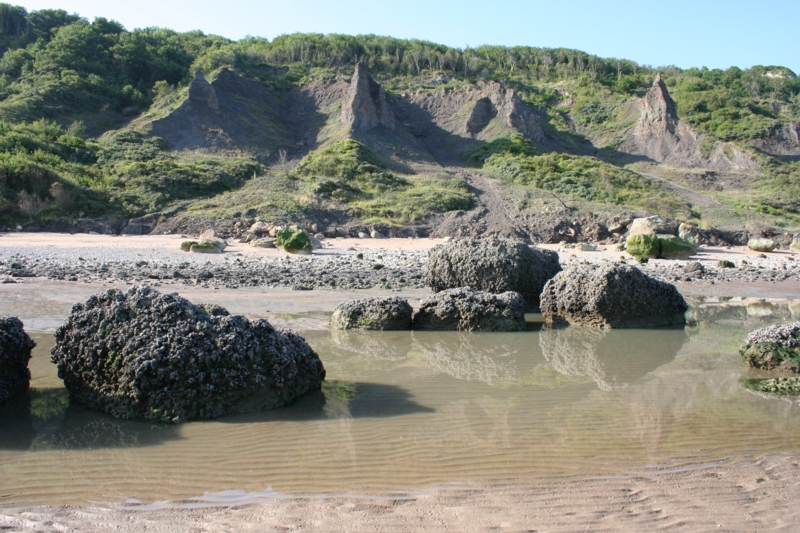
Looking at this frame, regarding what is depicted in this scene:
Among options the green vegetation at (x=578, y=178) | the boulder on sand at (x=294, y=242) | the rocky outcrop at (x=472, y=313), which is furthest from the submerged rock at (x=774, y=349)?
the green vegetation at (x=578, y=178)

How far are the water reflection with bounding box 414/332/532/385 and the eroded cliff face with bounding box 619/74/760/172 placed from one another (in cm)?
4318

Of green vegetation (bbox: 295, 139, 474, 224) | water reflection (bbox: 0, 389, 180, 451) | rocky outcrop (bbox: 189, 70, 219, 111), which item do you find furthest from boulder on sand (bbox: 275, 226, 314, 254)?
rocky outcrop (bbox: 189, 70, 219, 111)

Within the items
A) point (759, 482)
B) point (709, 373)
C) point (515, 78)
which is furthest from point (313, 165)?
point (515, 78)

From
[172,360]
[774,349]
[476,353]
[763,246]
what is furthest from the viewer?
[763,246]

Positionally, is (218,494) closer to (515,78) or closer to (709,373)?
(709,373)

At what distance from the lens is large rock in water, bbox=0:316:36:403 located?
5.18 metres

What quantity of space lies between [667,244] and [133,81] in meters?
47.3

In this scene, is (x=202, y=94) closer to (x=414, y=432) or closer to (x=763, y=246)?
(x=763, y=246)

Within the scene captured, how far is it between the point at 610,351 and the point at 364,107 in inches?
1565

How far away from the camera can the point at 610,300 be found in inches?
349

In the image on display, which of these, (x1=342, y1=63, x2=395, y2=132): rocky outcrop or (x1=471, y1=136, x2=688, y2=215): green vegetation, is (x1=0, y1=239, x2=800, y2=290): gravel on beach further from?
(x1=342, y1=63, x2=395, y2=132): rocky outcrop

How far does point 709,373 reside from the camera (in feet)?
21.0

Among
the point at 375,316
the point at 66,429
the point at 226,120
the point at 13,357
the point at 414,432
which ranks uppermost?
the point at 226,120

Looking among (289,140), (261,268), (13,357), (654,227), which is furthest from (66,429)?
(289,140)
